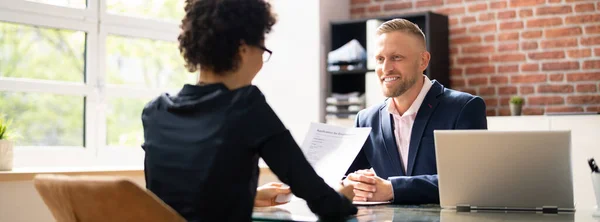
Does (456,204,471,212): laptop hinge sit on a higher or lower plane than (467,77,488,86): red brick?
lower

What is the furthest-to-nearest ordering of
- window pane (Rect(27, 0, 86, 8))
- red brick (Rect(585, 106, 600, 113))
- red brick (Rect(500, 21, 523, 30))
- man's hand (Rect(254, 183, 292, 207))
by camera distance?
red brick (Rect(500, 21, 523, 30)), red brick (Rect(585, 106, 600, 113)), window pane (Rect(27, 0, 86, 8)), man's hand (Rect(254, 183, 292, 207))

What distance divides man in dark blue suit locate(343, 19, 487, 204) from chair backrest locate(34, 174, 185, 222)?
50.9 inches

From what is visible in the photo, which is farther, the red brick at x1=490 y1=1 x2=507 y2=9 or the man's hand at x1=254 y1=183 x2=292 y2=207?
the red brick at x1=490 y1=1 x2=507 y2=9

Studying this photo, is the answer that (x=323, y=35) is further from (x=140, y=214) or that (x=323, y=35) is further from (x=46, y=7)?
(x=140, y=214)

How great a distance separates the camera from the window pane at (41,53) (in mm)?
4660

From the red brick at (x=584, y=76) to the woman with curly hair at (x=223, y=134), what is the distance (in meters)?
3.74

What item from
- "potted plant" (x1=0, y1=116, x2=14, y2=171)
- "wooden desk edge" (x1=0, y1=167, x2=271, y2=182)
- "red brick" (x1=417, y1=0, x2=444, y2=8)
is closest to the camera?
"wooden desk edge" (x1=0, y1=167, x2=271, y2=182)

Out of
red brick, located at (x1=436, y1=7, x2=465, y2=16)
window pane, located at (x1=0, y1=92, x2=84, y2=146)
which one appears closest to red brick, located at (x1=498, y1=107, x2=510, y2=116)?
red brick, located at (x1=436, y1=7, x2=465, y2=16)

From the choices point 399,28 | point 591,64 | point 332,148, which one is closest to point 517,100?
point 591,64

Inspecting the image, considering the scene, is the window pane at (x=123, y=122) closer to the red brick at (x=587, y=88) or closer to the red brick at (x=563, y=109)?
the red brick at (x=563, y=109)

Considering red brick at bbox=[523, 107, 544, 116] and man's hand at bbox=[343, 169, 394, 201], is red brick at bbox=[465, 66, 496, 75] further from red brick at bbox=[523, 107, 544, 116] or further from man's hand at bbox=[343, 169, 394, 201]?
man's hand at bbox=[343, 169, 394, 201]

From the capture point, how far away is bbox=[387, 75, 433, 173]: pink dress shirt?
2998mm

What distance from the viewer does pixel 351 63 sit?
571cm

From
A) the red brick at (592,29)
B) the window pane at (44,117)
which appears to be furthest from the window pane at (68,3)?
the red brick at (592,29)
